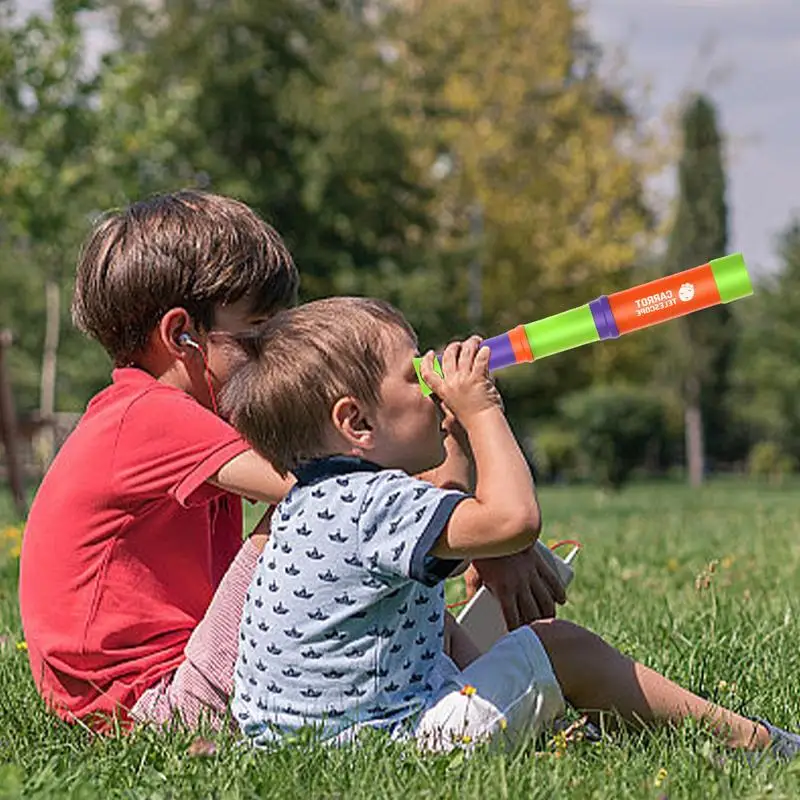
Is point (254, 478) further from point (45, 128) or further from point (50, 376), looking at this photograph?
point (50, 376)

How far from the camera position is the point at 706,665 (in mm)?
3582

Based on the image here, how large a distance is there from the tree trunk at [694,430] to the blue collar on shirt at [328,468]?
26.8 meters

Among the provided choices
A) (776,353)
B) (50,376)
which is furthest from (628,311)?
(776,353)

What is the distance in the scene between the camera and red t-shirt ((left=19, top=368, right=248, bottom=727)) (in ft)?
9.75

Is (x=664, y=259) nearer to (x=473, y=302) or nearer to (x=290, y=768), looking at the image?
(x=473, y=302)

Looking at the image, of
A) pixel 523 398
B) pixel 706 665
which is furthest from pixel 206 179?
pixel 706 665

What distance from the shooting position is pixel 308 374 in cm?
268

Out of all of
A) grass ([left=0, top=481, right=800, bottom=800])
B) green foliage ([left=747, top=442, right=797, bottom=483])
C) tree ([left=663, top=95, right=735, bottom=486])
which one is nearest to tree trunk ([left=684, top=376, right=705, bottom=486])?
tree ([left=663, top=95, right=735, bottom=486])

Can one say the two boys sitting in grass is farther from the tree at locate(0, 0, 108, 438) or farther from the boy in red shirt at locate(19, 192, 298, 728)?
the tree at locate(0, 0, 108, 438)

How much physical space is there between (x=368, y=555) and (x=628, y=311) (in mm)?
643

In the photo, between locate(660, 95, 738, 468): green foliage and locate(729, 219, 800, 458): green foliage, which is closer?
locate(660, 95, 738, 468): green foliage

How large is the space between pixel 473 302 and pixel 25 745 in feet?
86.0

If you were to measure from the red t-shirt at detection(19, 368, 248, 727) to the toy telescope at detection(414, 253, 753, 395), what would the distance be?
58 cm

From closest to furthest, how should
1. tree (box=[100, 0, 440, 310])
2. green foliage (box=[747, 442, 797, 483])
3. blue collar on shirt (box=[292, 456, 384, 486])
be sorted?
blue collar on shirt (box=[292, 456, 384, 486]) < tree (box=[100, 0, 440, 310]) < green foliage (box=[747, 442, 797, 483])
